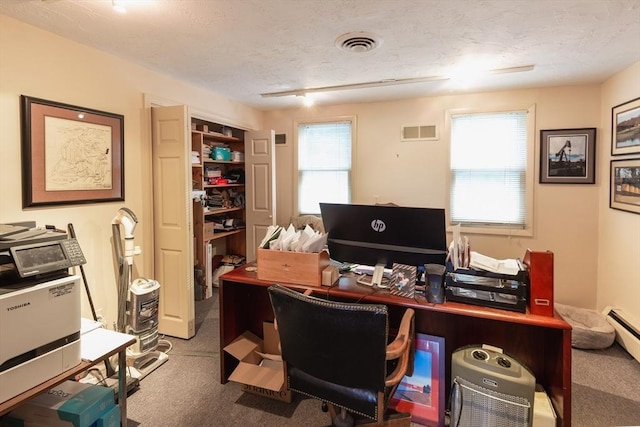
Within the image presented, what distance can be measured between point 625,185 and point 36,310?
4311 millimetres

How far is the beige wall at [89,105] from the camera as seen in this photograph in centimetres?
213

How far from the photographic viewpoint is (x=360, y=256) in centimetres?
208

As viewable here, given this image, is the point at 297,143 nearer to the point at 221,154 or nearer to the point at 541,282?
the point at 221,154

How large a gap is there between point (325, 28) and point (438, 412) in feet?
8.42

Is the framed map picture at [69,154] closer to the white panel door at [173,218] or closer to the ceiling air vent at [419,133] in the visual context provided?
the white panel door at [173,218]

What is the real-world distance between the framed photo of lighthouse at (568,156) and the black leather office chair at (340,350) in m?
3.10

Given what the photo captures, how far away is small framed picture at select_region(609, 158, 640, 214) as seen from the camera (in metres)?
2.83

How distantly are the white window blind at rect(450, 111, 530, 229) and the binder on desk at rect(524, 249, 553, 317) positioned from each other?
244 centimetres

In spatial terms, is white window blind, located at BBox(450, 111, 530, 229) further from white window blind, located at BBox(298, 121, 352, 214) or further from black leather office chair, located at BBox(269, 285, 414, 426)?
black leather office chair, located at BBox(269, 285, 414, 426)

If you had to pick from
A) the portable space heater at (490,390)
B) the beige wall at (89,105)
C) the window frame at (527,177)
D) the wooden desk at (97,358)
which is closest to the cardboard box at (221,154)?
the beige wall at (89,105)

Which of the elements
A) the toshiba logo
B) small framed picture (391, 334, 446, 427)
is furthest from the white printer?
small framed picture (391, 334, 446, 427)

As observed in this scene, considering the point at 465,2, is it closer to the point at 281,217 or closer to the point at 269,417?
the point at 269,417

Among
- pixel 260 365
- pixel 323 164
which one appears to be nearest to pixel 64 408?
pixel 260 365

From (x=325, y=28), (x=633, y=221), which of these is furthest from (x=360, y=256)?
(x=633, y=221)
